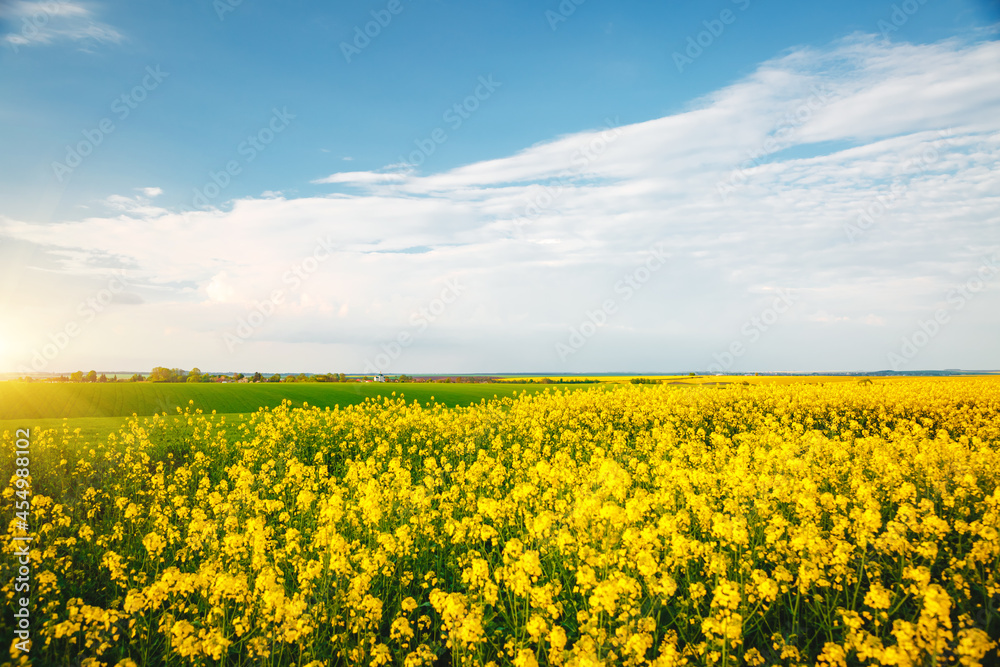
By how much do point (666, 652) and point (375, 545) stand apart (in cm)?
393

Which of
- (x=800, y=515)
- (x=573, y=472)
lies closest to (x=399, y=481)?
(x=573, y=472)

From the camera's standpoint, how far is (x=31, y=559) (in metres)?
6.26

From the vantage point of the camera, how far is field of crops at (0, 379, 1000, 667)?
14.3 ft

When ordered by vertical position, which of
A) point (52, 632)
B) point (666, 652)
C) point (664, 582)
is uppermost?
point (664, 582)

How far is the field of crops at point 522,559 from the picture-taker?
4.36m

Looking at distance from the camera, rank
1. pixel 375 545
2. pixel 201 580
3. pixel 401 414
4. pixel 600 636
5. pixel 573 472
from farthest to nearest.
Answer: pixel 401 414 < pixel 573 472 < pixel 375 545 < pixel 201 580 < pixel 600 636

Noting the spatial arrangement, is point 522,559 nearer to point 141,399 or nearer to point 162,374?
point 141,399

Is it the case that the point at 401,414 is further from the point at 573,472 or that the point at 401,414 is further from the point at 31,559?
the point at 31,559

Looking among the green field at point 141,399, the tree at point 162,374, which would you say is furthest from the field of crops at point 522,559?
the tree at point 162,374

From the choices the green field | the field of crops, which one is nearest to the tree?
the green field

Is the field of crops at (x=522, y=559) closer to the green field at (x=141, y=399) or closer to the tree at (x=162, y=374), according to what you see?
the green field at (x=141, y=399)

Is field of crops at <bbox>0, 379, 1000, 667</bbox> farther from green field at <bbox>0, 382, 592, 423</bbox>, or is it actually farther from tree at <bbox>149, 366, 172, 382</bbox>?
tree at <bbox>149, 366, 172, 382</bbox>

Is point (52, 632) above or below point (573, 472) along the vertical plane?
below

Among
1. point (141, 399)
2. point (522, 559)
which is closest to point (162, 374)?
point (141, 399)
